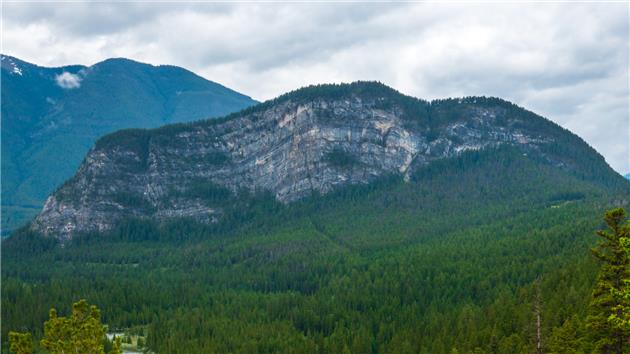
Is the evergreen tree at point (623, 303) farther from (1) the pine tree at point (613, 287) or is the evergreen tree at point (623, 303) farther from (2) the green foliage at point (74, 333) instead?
(2) the green foliage at point (74, 333)

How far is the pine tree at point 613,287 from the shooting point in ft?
159

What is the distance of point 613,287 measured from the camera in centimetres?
4894

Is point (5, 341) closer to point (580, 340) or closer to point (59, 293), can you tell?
point (59, 293)

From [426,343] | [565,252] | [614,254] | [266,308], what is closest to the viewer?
[614,254]

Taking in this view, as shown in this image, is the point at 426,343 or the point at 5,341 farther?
the point at 5,341

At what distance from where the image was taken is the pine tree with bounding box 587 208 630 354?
4844 cm

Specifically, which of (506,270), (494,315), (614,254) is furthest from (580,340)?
(506,270)

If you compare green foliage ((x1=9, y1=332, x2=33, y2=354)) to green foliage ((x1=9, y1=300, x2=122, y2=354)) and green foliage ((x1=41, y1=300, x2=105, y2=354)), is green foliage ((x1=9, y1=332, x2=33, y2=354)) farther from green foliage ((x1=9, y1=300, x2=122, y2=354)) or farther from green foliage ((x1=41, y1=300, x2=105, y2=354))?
green foliage ((x1=41, y1=300, x2=105, y2=354))

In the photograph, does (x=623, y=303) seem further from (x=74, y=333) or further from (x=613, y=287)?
(x=74, y=333)

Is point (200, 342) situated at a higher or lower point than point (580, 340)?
lower

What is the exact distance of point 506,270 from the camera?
154m

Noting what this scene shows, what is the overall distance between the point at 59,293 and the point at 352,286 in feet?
287

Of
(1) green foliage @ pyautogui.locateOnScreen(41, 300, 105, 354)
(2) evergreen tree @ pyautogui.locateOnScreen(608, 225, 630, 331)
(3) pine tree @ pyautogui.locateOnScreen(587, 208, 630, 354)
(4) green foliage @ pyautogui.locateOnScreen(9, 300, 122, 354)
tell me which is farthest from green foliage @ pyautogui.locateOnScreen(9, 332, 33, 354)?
(3) pine tree @ pyautogui.locateOnScreen(587, 208, 630, 354)

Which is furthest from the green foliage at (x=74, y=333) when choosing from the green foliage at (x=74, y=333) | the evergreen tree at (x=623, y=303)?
the evergreen tree at (x=623, y=303)
